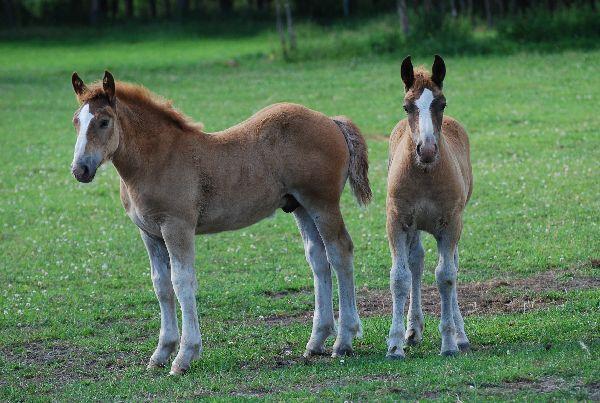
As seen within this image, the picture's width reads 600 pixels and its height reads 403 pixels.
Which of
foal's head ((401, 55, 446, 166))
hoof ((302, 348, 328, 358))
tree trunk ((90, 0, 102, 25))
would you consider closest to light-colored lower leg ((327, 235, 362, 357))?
hoof ((302, 348, 328, 358))

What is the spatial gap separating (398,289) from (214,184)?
6.21 feet

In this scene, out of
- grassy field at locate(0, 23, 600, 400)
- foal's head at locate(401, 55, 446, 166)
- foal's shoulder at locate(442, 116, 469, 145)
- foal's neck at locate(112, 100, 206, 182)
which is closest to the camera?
grassy field at locate(0, 23, 600, 400)

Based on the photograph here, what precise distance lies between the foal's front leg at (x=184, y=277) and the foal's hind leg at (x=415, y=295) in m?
1.95

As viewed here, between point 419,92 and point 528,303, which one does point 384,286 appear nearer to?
point 528,303

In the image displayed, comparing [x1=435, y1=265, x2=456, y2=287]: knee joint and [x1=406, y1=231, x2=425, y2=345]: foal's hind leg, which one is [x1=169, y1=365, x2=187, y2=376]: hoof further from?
[x1=435, y1=265, x2=456, y2=287]: knee joint

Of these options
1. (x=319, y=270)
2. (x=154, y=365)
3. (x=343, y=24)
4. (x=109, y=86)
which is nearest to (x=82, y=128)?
(x=109, y=86)

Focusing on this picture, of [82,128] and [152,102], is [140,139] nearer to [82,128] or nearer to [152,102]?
[152,102]

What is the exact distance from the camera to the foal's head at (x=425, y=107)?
7918 mm

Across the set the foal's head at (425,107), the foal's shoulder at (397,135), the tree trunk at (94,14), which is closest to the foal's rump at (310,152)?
the foal's shoulder at (397,135)

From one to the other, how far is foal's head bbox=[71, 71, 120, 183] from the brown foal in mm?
13

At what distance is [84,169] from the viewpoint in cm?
807

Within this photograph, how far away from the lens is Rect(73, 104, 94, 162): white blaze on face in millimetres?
8078

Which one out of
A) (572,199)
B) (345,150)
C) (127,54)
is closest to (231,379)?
(345,150)

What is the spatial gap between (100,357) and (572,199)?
8.77 m
